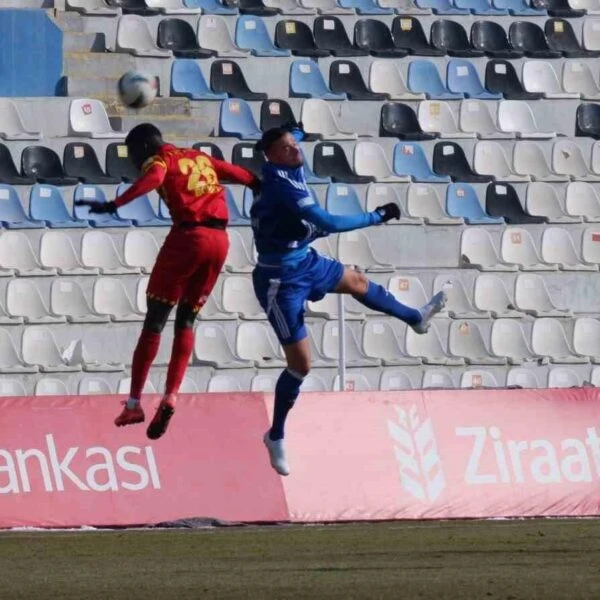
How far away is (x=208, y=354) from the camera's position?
18.4 m

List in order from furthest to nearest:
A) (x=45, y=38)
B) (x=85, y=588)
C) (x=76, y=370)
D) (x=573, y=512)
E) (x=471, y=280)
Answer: (x=45, y=38) < (x=471, y=280) < (x=76, y=370) < (x=573, y=512) < (x=85, y=588)

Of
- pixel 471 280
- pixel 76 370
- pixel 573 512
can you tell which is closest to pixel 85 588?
pixel 573 512

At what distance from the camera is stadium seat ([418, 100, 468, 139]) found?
21.4 meters

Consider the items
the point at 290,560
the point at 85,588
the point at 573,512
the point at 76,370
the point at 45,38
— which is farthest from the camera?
the point at 45,38

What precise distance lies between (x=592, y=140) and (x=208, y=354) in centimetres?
650

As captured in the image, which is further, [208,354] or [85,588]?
[208,354]

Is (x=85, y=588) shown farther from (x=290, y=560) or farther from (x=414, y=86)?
(x=414, y=86)

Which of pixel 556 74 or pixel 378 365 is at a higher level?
pixel 556 74

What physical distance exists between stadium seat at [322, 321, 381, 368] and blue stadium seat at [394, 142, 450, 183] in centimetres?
293

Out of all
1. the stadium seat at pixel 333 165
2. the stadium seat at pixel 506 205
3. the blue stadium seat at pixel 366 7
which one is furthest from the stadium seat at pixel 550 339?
the blue stadium seat at pixel 366 7

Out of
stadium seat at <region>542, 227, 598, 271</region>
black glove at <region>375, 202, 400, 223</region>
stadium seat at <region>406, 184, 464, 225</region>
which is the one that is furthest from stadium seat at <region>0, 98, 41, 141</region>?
black glove at <region>375, 202, 400, 223</region>

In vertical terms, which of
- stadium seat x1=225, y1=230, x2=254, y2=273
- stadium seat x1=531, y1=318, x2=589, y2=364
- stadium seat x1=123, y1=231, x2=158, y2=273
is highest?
stadium seat x1=123, y1=231, x2=158, y2=273

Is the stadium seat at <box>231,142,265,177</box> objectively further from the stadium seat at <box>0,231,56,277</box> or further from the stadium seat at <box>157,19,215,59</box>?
the stadium seat at <box>0,231,56,277</box>

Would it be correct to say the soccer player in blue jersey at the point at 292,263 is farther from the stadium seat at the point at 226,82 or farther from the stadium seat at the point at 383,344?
the stadium seat at the point at 226,82
